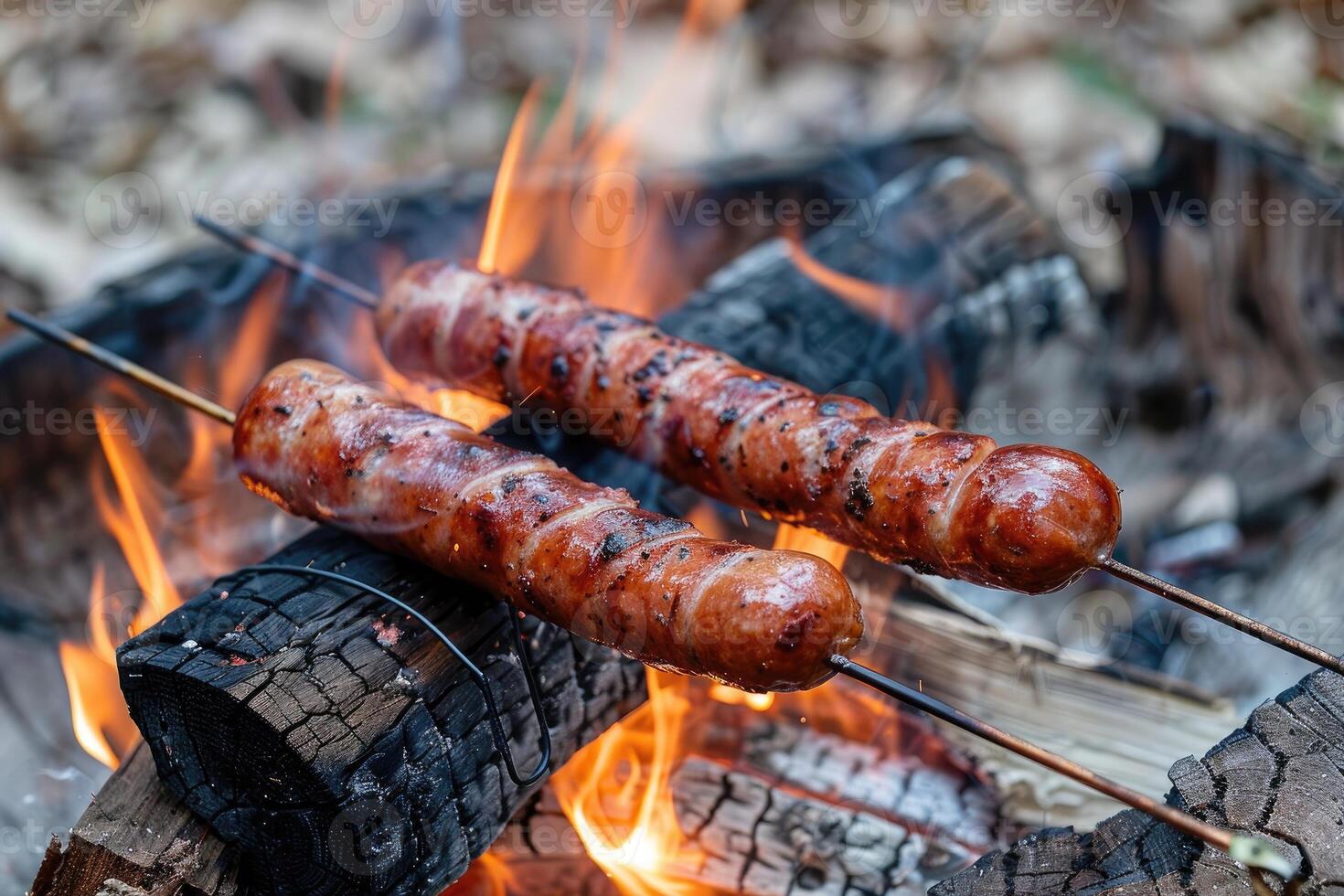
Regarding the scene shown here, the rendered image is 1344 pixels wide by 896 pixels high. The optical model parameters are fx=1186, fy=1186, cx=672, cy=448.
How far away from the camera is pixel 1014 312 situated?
489 centimetres

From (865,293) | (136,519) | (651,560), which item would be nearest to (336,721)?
(651,560)

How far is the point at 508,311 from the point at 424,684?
135cm

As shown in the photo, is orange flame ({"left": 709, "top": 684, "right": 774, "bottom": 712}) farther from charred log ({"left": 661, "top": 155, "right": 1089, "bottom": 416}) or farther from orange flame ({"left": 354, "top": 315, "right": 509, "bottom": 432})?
orange flame ({"left": 354, "top": 315, "right": 509, "bottom": 432})

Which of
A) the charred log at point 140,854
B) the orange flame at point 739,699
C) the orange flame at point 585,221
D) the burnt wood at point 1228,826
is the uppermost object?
the orange flame at point 585,221

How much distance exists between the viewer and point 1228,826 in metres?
2.42

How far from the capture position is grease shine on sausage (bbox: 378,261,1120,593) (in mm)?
2553

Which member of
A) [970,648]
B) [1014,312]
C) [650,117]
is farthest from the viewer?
[650,117]

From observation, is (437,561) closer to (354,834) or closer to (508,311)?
(354,834)

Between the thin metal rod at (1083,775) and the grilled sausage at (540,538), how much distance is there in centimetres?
11

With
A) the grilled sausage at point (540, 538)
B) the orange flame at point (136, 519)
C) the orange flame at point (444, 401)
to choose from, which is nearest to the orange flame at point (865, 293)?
the orange flame at point (444, 401)

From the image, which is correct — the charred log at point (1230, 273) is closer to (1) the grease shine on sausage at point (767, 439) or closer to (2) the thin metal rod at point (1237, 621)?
(1) the grease shine on sausage at point (767, 439)

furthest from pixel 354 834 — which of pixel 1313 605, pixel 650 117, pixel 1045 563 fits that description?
pixel 650 117

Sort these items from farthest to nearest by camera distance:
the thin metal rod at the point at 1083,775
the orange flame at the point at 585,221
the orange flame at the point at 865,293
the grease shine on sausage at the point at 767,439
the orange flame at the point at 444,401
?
the orange flame at the point at 585,221 < the orange flame at the point at 865,293 < the orange flame at the point at 444,401 < the grease shine on sausage at the point at 767,439 < the thin metal rod at the point at 1083,775

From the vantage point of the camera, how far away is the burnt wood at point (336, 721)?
8.51 feet
